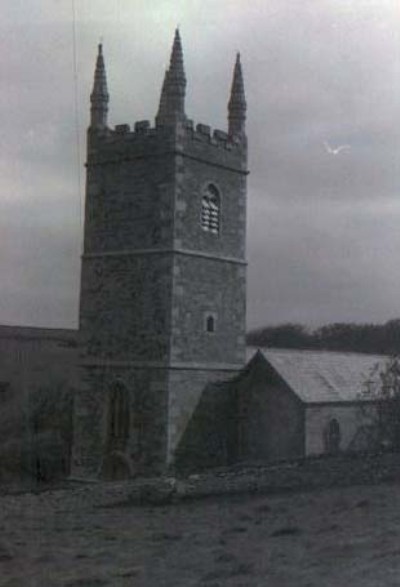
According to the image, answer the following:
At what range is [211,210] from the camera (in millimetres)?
32688

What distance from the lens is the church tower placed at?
31000mm

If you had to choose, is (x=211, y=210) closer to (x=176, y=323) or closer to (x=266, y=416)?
(x=176, y=323)

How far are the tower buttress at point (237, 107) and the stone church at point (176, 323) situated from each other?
0.17 ft

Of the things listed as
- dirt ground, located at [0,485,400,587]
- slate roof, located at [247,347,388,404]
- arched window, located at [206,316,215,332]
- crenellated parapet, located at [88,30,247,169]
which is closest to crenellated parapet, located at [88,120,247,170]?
crenellated parapet, located at [88,30,247,169]

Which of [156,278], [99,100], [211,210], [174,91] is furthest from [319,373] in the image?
[99,100]

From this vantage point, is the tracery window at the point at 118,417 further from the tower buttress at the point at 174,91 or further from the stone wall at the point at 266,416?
the tower buttress at the point at 174,91

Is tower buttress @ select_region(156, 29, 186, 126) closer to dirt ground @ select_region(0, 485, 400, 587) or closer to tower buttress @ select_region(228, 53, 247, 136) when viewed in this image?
tower buttress @ select_region(228, 53, 247, 136)

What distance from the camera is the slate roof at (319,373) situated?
107 ft

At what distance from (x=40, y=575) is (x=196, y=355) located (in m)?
22.0

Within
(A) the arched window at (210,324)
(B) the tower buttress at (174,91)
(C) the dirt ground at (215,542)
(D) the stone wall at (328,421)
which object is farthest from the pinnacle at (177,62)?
(C) the dirt ground at (215,542)

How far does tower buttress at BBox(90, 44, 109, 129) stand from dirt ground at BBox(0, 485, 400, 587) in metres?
20.3

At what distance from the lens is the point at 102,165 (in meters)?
33.2

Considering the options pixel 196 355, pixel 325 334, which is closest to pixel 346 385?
pixel 196 355

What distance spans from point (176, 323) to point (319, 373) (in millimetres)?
6727
